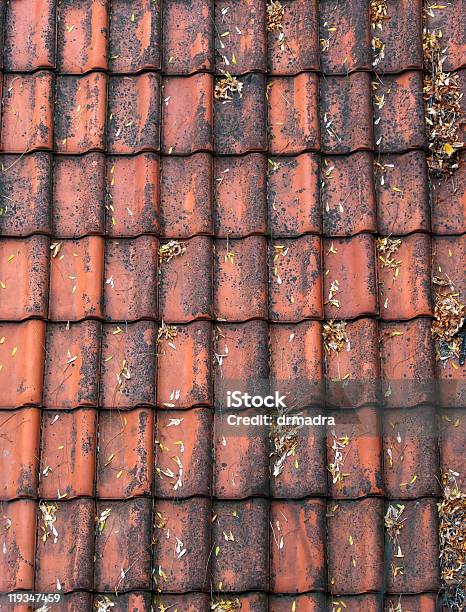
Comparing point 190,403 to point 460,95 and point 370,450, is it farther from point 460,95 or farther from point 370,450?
point 460,95

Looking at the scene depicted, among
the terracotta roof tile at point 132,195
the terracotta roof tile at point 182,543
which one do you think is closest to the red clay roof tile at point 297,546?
the terracotta roof tile at point 182,543

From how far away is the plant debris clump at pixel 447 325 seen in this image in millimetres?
3795

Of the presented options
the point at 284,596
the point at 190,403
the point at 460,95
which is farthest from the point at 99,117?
the point at 284,596

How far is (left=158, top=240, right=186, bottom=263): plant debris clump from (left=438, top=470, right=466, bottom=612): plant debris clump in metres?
1.65

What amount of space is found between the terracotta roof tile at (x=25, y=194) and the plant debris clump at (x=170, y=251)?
1.92 ft

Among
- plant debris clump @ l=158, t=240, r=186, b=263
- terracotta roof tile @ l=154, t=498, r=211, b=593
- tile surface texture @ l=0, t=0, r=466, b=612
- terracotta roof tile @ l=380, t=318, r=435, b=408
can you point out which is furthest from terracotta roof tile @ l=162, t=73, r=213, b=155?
terracotta roof tile @ l=154, t=498, r=211, b=593

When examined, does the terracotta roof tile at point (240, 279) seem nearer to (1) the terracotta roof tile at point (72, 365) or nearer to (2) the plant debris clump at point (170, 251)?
(2) the plant debris clump at point (170, 251)

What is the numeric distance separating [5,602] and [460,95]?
332cm

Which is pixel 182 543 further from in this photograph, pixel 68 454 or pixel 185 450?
pixel 68 454

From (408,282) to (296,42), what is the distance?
1.45 m

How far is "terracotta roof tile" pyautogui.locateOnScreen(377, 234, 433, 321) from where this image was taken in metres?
3.84

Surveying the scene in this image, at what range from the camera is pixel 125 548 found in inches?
139

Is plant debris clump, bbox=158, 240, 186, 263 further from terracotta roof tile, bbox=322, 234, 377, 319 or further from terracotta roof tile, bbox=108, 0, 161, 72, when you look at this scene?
terracotta roof tile, bbox=108, 0, 161, 72

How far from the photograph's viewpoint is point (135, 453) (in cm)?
363
